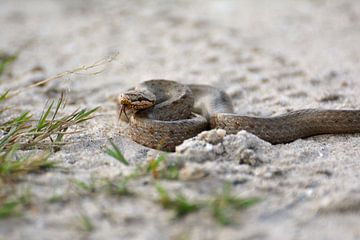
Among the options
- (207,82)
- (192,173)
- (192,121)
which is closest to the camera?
(192,173)

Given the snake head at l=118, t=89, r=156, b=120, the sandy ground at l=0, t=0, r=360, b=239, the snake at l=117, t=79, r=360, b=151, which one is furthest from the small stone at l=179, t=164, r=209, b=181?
the snake head at l=118, t=89, r=156, b=120

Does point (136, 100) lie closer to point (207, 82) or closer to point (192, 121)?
point (192, 121)

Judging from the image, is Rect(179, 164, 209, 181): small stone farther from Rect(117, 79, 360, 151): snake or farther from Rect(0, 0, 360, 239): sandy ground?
Rect(117, 79, 360, 151): snake

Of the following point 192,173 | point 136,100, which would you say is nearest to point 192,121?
point 136,100

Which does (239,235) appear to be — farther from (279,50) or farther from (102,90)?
(279,50)

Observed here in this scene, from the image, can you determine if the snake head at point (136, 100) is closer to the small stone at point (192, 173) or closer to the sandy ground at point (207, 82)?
the sandy ground at point (207, 82)

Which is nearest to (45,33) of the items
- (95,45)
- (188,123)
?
(95,45)

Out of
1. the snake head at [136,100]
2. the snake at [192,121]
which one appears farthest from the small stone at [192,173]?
→ the snake head at [136,100]
